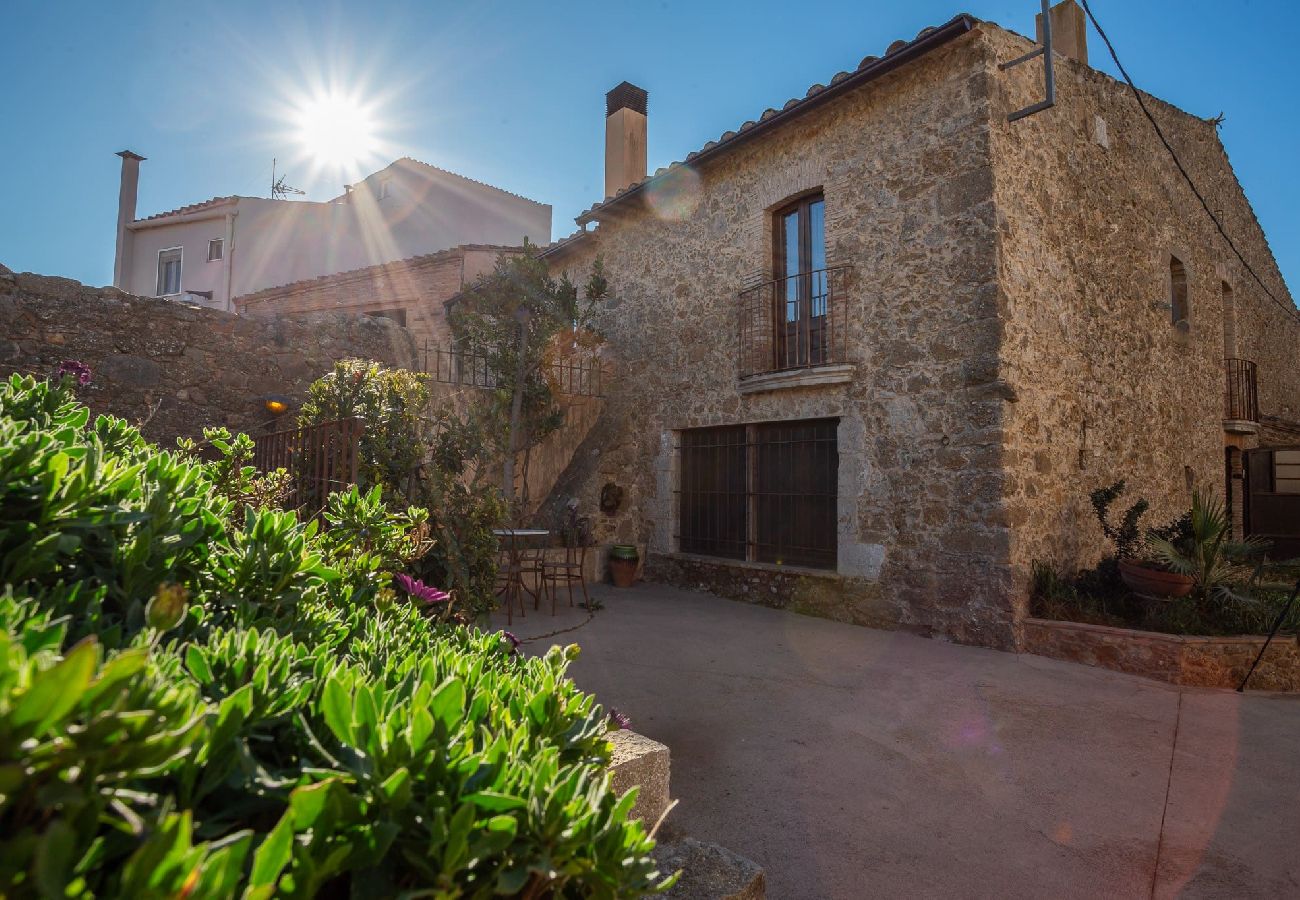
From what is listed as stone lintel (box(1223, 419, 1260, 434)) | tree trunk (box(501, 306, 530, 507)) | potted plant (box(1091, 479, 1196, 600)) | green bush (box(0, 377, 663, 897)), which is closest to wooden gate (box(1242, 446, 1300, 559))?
stone lintel (box(1223, 419, 1260, 434))

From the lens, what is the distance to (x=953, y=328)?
5891 mm

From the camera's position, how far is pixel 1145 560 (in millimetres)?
5801

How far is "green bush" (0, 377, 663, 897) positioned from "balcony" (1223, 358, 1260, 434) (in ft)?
38.4

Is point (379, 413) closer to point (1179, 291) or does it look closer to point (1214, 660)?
point (1214, 660)

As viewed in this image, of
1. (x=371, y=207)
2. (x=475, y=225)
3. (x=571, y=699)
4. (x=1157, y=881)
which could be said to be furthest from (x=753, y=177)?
(x=371, y=207)

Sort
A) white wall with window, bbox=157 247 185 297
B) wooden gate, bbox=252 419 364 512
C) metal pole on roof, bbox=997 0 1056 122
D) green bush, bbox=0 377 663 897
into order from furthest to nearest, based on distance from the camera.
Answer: white wall with window, bbox=157 247 185 297
metal pole on roof, bbox=997 0 1056 122
wooden gate, bbox=252 419 364 512
green bush, bbox=0 377 663 897

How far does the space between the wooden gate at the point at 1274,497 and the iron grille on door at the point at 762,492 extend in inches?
297

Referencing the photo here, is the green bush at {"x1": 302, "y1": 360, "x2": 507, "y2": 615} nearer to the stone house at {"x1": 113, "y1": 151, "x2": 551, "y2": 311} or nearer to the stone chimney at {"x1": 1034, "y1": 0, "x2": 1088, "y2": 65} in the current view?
the stone chimney at {"x1": 1034, "y1": 0, "x2": 1088, "y2": 65}

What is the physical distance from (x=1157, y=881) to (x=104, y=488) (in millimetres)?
3273

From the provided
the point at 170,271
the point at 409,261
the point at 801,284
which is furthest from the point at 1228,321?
the point at 170,271

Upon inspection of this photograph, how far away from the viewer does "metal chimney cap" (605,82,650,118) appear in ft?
33.1

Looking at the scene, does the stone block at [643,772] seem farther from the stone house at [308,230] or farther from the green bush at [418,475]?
the stone house at [308,230]

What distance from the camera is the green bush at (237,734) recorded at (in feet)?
1.77

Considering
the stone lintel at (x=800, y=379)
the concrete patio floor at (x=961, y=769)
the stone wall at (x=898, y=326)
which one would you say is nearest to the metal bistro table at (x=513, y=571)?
the concrete patio floor at (x=961, y=769)
